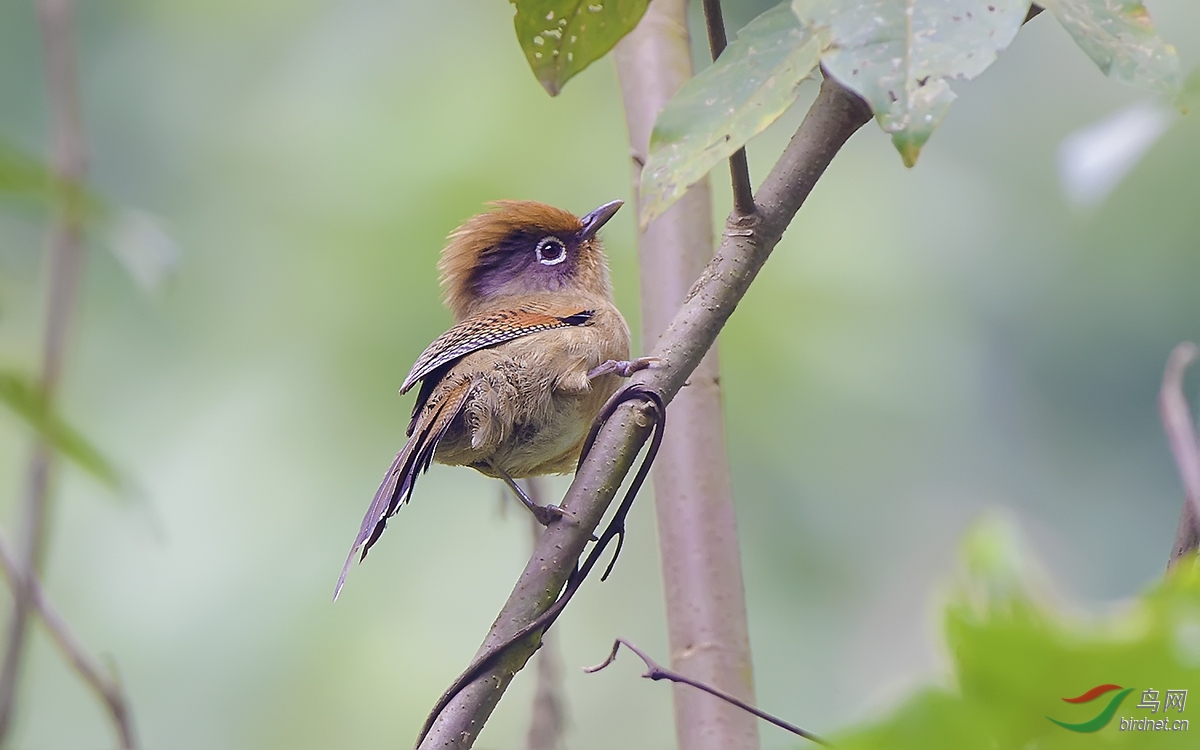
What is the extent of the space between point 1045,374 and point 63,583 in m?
5.14

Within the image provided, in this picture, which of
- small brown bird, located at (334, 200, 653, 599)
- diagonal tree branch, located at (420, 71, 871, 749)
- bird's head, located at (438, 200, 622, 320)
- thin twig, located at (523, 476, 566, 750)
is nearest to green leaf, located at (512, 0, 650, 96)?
diagonal tree branch, located at (420, 71, 871, 749)

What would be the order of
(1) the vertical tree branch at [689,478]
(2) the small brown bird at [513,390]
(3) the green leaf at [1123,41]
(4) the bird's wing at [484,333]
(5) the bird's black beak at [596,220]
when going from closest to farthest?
(3) the green leaf at [1123,41]
(1) the vertical tree branch at [689,478]
(2) the small brown bird at [513,390]
(4) the bird's wing at [484,333]
(5) the bird's black beak at [596,220]

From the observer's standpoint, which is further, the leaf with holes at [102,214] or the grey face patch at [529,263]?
the grey face patch at [529,263]

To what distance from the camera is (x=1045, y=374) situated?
261 inches

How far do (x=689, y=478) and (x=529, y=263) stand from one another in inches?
53.7

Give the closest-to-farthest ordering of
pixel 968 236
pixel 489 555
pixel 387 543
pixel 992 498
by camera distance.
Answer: pixel 489 555, pixel 387 543, pixel 992 498, pixel 968 236

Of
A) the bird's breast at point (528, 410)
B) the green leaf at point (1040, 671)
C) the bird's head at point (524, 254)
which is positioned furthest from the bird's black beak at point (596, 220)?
the green leaf at point (1040, 671)

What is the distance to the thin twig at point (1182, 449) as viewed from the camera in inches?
54.4

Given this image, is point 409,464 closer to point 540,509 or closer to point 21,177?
point 540,509

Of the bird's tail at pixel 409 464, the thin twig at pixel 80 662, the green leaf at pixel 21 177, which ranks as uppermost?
the green leaf at pixel 21 177

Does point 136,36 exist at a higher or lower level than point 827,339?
higher

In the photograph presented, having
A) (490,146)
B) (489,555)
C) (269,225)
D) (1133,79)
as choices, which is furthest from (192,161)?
(1133,79)

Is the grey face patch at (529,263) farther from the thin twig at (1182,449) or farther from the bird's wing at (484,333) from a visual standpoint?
the thin twig at (1182,449)

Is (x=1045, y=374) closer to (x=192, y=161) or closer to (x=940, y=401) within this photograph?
(x=940, y=401)
